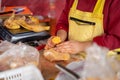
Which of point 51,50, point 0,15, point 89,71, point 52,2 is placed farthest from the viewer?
point 52,2

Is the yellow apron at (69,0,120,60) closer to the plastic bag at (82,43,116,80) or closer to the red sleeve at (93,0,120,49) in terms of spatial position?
the red sleeve at (93,0,120,49)

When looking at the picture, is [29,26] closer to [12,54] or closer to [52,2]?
[12,54]

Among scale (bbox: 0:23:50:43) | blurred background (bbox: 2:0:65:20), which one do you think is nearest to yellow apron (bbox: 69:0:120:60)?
scale (bbox: 0:23:50:43)

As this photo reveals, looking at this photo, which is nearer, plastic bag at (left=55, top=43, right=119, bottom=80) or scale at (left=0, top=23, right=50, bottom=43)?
plastic bag at (left=55, top=43, right=119, bottom=80)

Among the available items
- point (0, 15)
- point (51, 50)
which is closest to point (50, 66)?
point (51, 50)

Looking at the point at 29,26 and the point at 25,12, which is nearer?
the point at 29,26

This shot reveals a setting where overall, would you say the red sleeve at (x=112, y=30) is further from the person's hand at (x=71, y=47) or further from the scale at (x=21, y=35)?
the scale at (x=21, y=35)

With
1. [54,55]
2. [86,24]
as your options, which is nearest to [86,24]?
[86,24]
